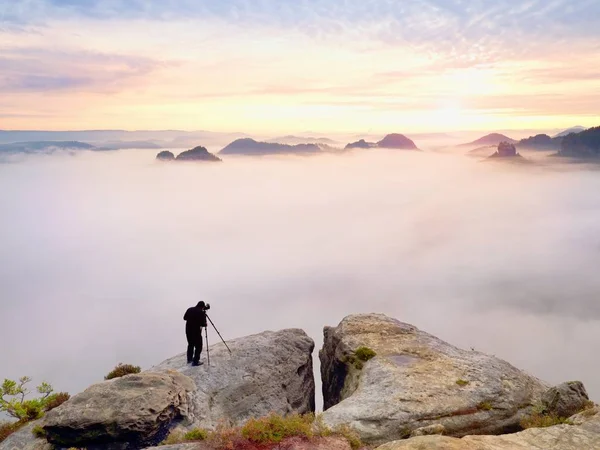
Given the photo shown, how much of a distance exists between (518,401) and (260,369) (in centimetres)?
1586

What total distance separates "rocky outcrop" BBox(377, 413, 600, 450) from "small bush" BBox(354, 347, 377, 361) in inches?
555

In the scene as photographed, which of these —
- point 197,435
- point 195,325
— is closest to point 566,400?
point 197,435

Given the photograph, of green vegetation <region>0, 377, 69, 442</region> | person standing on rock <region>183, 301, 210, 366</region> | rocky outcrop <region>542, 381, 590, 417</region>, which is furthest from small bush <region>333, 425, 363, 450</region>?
green vegetation <region>0, 377, 69, 442</region>

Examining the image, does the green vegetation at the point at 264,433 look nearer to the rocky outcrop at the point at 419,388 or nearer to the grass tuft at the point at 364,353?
the rocky outcrop at the point at 419,388

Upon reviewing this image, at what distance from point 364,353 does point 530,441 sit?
15.3 m

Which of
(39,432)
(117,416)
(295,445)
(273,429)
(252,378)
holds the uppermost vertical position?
(273,429)

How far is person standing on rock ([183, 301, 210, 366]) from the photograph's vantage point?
28.7 metres

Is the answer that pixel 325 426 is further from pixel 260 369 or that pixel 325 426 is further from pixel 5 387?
pixel 5 387

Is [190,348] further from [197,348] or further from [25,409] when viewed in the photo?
[25,409]

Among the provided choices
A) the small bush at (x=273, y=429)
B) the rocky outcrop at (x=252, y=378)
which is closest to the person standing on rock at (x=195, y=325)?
the rocky outcrop at (x=252, y=378)

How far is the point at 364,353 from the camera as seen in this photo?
3153cm

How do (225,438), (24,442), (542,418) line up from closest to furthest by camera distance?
(225,438) < (542,418) < (24,442)

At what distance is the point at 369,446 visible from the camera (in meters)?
19.3

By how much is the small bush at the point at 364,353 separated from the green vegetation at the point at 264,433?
12.5m
